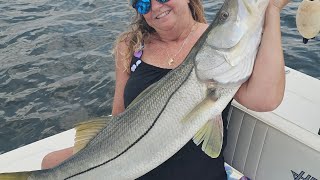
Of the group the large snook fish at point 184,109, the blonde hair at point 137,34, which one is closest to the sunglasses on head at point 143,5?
→ the blonde hair at point 137,34

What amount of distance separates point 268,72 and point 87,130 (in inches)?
45.3

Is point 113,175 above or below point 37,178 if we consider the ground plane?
above

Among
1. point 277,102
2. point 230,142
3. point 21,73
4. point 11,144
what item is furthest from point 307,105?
point 21,73

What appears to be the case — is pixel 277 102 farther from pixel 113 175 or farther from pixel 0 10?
pixel 0 10

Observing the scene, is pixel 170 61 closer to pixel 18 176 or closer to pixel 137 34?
pixel 137 34

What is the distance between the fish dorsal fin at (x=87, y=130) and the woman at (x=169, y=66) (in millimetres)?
446

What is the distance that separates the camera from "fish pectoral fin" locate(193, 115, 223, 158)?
7.13 ft

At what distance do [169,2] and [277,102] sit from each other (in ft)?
3.28

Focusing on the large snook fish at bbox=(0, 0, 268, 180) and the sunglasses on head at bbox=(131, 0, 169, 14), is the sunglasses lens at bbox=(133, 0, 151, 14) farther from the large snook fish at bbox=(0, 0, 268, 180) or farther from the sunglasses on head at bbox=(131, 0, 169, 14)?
the large snook fish at bbox=(0, 0, 268, 180)

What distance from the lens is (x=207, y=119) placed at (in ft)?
6.97

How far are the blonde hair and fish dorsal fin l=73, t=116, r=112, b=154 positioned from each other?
672mm

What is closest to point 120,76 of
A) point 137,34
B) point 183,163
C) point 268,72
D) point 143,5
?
point 137,34

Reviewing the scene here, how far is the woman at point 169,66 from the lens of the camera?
2.26 meters

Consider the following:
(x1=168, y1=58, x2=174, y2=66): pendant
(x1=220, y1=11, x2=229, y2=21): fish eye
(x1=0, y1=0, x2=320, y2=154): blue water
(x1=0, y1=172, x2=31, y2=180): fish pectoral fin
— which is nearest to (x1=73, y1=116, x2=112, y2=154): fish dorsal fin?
(x1=0, y1=172, x2=31, y2=180): fish pectoral fin
